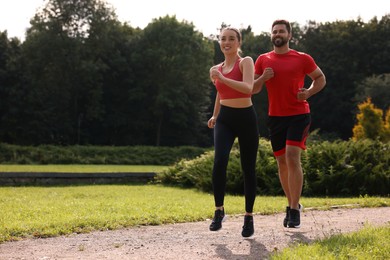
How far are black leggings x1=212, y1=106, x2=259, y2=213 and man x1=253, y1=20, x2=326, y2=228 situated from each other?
0.65 m

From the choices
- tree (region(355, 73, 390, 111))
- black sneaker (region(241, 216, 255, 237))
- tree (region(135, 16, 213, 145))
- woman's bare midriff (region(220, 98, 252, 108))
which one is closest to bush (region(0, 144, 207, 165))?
tree (region(135, 16, 213, 145))

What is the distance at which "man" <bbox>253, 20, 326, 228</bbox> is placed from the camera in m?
6.47

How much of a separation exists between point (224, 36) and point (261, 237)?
7.02ft

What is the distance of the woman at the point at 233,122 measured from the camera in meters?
5.84

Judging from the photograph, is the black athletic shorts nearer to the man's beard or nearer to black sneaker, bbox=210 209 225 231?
the man's beard

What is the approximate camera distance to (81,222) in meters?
6.81

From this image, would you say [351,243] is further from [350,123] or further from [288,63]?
[350,123]

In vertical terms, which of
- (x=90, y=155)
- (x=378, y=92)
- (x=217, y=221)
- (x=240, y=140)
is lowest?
(x=90, y=155)

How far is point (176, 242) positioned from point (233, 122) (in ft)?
4.49

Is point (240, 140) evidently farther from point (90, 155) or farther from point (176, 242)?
point (90, 155)

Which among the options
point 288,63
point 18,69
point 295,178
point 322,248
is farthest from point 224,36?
point 18,69

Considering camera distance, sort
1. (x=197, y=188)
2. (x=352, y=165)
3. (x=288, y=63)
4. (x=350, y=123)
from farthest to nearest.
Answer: (x=350, y=123), (x=197, y=188), (x=352, y=165), (x=288, y=63)

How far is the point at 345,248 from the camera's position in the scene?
15.6 ft

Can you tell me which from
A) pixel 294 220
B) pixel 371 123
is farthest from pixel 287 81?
pixel 371 123
